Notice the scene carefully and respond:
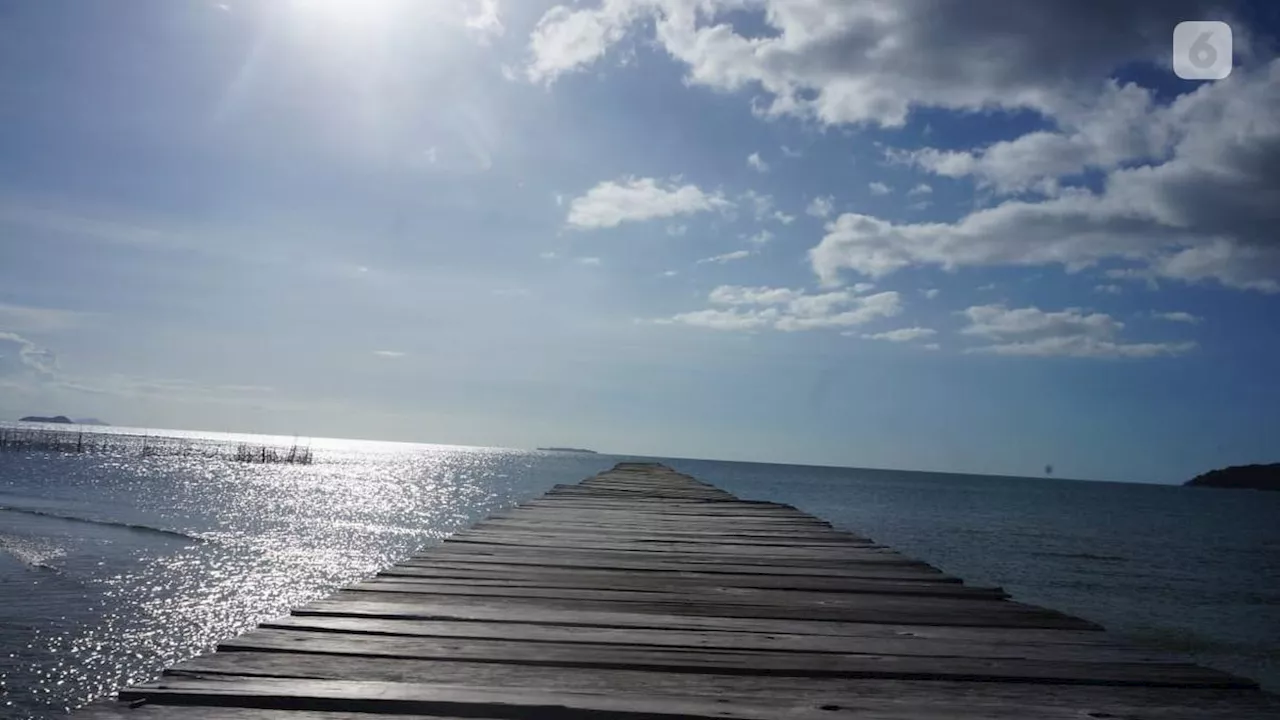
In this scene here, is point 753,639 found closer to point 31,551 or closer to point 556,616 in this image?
point 556,616

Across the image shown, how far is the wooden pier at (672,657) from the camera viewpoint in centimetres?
229

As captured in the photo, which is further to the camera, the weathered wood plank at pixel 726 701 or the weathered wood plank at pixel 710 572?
the weathered wood plank at pixel 710 572

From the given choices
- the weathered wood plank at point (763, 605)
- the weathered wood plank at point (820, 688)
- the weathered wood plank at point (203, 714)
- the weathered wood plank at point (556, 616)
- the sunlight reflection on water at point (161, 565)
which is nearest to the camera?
the weathered wood plank at point (203, 714)

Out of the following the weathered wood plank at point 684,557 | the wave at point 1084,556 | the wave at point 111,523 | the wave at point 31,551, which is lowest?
the wave at point 111,523

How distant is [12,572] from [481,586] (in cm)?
2062

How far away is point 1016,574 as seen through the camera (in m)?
26.5

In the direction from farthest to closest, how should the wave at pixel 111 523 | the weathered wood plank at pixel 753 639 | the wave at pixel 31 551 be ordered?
the wave at pixel 111 523 < the wave at pixel 31 551 < the weathered wood plank at pixel 753 639

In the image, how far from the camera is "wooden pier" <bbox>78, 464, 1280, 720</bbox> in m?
2.29

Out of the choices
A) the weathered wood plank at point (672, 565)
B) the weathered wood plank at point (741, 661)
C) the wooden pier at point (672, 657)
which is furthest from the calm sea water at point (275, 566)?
the weathered wood plank at point (741, 661)

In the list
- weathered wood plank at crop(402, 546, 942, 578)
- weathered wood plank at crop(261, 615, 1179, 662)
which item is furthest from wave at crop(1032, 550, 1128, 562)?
weathered wood plank at crop(261, 615, 1179, 662)

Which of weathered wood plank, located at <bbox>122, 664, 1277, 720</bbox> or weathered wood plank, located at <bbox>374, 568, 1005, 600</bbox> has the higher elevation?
weathered wood plank, located at <bbox>122, 664, 1277, 720</bbox>

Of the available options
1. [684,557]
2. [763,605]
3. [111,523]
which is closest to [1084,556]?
[684,557]

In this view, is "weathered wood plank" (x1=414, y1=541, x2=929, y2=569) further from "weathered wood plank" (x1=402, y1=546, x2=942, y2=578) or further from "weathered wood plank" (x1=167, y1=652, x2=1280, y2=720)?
"weathered wood plank" (x1=167, y1=652, x2=1280, y2=720)

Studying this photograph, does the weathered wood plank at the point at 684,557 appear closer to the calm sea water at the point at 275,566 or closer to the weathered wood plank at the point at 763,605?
the weathered wood plank at the point at 763,605
